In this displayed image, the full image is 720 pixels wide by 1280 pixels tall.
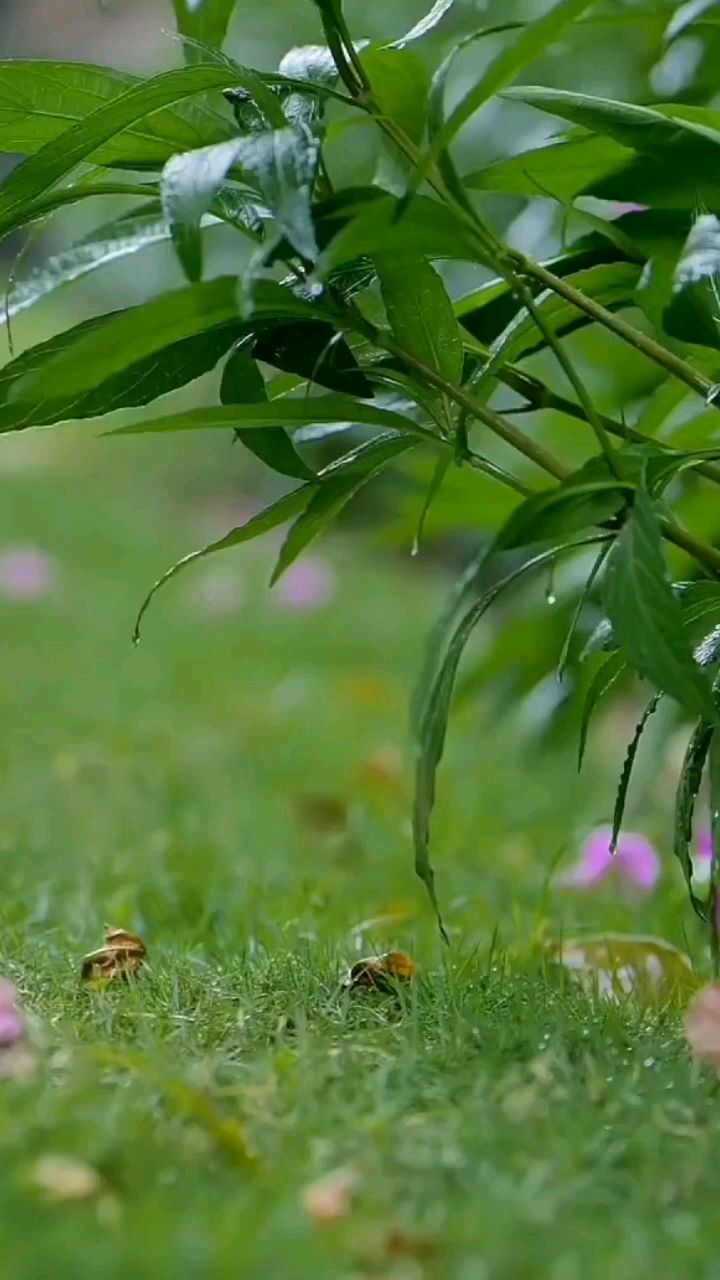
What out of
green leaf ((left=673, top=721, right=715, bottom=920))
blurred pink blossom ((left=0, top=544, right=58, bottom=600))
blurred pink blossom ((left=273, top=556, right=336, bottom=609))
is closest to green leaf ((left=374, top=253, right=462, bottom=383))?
green leaf ((left=673, top=721, right=715, bottom=920))

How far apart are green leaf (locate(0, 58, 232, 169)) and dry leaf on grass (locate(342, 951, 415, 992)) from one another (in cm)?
44

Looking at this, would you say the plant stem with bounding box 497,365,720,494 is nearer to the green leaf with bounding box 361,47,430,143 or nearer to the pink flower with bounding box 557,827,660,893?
the green leaf with bounding box 361,47,430,143

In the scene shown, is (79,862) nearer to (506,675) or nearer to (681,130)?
→ (506,675)

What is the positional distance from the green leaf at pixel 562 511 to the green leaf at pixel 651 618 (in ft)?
0.08

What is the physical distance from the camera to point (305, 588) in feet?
10.9

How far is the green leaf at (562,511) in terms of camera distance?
2.47ft

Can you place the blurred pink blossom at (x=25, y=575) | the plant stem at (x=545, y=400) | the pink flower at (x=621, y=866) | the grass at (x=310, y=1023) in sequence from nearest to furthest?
the grass at (x=310, y=1023), the plant stem at (x=545, y=400), the pink flower at (x=621, y=866), the blurred pink blossom at (x=25, y=575)

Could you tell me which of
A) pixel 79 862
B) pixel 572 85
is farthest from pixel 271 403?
pixel 572 85

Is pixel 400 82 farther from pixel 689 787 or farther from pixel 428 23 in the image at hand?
pixel 689 787

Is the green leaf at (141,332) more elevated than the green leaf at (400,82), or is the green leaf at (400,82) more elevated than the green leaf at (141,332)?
the green leaf at (400,82)

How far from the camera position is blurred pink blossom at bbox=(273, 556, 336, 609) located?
3270 millimetres

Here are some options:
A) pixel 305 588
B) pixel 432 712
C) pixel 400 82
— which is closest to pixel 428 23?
pixel 400 82

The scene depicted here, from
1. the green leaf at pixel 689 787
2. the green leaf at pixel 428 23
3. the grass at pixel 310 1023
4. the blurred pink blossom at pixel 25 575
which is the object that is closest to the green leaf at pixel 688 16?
the green leaf at pixel 428 23

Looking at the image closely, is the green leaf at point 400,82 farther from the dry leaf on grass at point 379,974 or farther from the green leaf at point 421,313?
the dry leaf on grass at point 379,974
